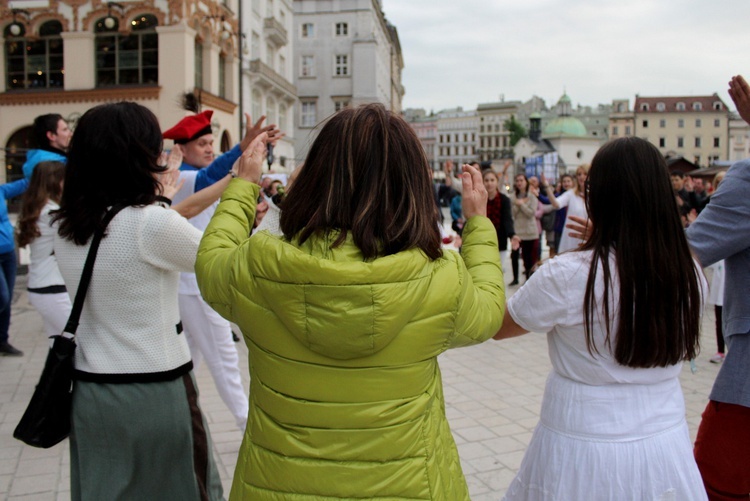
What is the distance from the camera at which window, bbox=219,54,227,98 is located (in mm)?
27594

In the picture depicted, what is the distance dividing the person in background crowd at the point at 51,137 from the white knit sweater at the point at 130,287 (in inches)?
112

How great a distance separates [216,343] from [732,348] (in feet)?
9.38

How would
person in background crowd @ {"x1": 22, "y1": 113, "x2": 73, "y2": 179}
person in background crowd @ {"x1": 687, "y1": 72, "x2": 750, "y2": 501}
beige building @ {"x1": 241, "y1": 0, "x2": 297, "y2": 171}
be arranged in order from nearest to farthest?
person in background crowd @ {"x1": 687, "y1": 72, "x2": 750, "y2": 501}, person in background crowd @ {"x1": 22, "y1": 113, "x2": 73, "y2": 179}, beige building @ {"x1": 241, "y1": 0, "x2": 297, "y2": 171}

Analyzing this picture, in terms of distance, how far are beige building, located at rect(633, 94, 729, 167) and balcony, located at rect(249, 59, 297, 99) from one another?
97.3 m

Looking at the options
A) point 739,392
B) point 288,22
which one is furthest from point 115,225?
point 288,22

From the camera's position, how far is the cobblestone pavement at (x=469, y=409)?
4.12 metres

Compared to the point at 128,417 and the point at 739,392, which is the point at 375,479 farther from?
the point at 739,392

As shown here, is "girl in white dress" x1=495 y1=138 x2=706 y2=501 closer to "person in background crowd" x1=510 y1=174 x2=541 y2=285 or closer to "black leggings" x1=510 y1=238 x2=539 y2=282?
"person in background crowd" x1=510 y1=174 x2=541 y2=285

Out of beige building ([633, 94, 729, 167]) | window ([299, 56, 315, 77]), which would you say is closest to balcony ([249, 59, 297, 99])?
window ([299, 56, 315, 77])

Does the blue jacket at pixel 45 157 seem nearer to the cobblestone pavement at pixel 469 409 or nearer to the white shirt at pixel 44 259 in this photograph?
the white shirt at pixel 44 259

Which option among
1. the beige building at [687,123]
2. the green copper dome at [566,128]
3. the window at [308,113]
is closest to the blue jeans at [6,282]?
the window at [308,113]

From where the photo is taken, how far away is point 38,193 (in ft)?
18.2

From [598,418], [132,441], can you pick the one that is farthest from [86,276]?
[598,418]

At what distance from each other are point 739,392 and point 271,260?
1.93 metres
